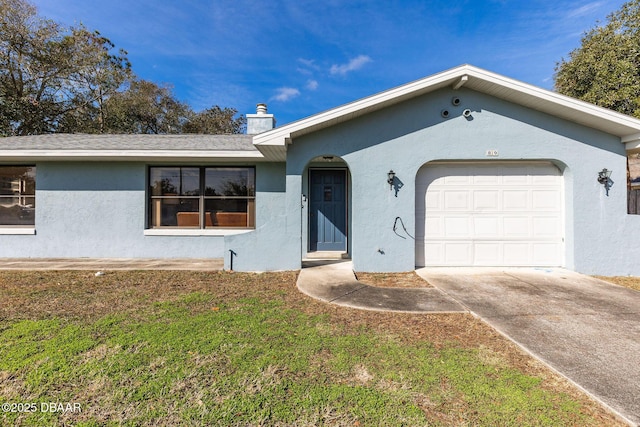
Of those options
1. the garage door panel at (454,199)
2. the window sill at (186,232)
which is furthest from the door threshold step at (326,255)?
the garage door panel at (454,199)

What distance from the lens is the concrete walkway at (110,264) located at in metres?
6.38

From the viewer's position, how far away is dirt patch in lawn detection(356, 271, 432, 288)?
17.3 feet

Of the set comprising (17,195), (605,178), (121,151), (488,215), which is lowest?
(488,215)

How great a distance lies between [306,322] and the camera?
3635mm

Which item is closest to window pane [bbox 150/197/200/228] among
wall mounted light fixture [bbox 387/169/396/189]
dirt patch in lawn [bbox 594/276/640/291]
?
wall mounted light fixture [bbox 387/169/396/189]

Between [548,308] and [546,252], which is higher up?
[546,252]

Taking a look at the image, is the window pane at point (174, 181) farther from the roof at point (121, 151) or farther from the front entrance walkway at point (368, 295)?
the front entrance walkway at point (368, 295)

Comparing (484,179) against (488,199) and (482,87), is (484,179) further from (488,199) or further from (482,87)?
(482,87)

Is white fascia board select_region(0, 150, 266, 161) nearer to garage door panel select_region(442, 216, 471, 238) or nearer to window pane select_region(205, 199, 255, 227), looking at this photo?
window pane select_region(205, 199, 255, 227)

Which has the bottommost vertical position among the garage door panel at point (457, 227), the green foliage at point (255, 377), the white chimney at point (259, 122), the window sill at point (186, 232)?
the green foliage at point (255, 377)

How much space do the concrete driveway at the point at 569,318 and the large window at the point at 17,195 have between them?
1034 centimetres

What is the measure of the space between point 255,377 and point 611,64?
59.6 feet

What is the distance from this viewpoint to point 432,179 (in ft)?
21.5

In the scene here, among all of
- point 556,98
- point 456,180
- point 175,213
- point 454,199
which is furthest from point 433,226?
point 175,213
